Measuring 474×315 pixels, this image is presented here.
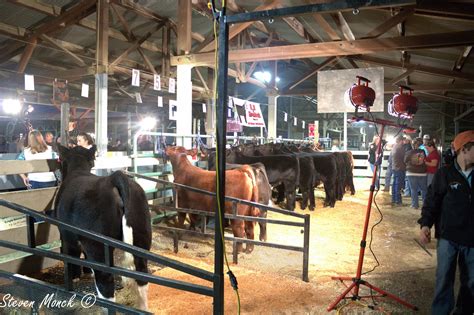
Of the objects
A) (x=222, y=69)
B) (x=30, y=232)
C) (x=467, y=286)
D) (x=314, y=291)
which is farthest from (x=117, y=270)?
(x=467, y=286)

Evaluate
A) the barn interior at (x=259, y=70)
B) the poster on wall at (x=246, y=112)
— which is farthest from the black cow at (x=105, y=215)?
the poster on wall at (x=246, y=112)

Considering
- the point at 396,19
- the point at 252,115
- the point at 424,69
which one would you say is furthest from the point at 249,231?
the point at 424,69

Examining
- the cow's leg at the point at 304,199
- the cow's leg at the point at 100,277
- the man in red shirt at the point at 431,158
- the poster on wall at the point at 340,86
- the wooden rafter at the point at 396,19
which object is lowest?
the cow's leg at the point at 304,199

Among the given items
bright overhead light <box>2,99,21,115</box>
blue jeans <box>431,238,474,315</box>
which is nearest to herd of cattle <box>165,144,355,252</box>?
blue jeans <box>431,238,474,315</box>

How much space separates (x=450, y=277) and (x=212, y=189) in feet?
11.9

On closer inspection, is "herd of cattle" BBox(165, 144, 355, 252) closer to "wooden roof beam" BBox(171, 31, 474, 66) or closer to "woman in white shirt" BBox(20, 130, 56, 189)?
"woman in white shirt" BBox(20, 130, 56, 189)

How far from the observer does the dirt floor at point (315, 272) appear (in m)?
3.51

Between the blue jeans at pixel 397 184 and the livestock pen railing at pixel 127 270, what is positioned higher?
the livestock pen railing at pixel 127 270

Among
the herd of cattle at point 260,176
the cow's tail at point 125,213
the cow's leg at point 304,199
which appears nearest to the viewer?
the cow's tail at point 125,213

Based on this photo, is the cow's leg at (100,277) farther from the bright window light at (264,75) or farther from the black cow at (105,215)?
the bright window light at (264,75)

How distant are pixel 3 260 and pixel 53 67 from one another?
894 cm

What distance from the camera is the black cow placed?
303 centimetres

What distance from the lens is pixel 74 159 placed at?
12.9 ft

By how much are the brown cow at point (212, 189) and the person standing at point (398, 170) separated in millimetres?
5912
